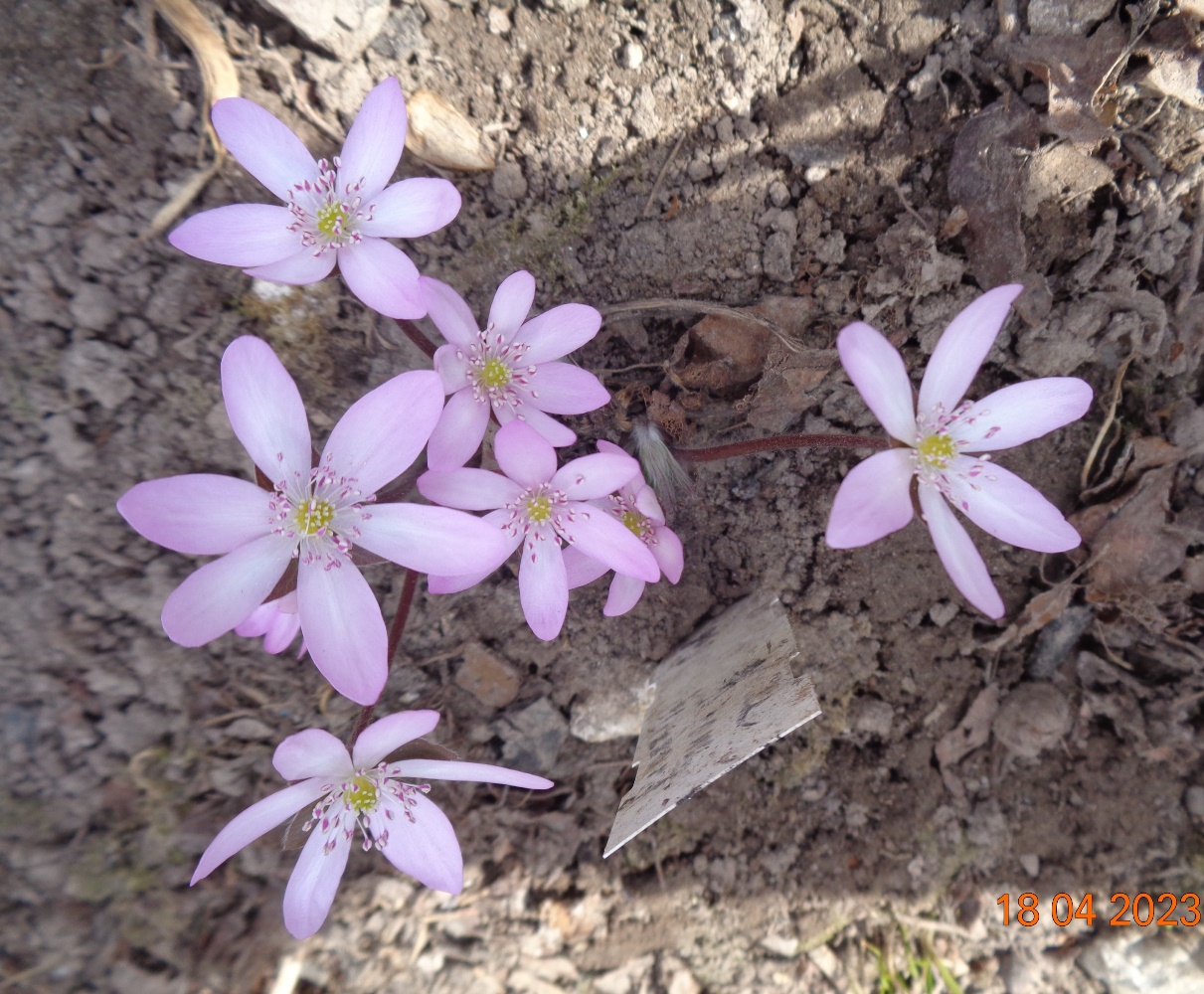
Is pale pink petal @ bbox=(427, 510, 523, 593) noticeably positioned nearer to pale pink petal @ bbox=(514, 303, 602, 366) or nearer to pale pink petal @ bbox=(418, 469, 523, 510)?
pale pink petal @ bbox=(418, 469, 523, 510)

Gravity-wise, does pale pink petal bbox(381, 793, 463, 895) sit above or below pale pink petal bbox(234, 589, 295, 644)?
below

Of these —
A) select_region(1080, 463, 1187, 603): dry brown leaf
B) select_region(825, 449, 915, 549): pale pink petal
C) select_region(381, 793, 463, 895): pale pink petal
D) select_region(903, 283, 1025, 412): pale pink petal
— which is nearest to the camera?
select_region(825, 449, 915, 549): pale pink petal

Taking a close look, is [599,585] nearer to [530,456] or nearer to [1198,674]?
[530,456]

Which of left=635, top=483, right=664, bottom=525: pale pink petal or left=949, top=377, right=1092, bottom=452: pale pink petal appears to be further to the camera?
left=635, top=483, right=664, bottom=525: pale pink petal

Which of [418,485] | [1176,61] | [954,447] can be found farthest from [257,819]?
[1176,61]

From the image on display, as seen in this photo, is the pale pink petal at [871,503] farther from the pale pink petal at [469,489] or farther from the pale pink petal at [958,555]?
the pale pink petal at [469,489]

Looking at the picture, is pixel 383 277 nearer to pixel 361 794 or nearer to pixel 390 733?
pixel 390 733
